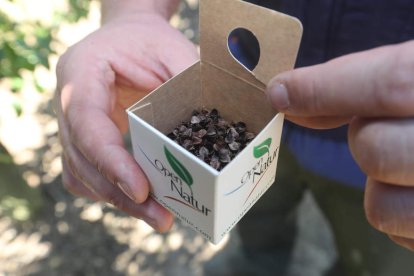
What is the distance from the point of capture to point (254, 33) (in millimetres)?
926

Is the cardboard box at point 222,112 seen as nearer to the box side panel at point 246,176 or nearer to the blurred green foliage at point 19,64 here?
the box side panel at point 246,176

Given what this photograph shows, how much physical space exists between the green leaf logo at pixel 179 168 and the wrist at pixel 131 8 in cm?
76

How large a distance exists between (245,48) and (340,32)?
1.40 ft

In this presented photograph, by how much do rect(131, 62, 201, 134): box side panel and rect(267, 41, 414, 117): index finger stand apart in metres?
0.30

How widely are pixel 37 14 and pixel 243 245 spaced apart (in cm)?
217

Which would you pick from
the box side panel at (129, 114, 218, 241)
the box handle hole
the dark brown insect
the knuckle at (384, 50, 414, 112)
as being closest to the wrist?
the box handle hole

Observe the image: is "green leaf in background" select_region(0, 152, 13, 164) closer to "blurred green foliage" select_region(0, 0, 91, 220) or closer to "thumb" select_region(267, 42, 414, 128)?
"blurred green foliage" select_region(0, 0, 91, 220)

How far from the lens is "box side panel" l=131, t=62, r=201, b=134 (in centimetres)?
103

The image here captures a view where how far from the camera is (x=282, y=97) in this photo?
2.85 feet

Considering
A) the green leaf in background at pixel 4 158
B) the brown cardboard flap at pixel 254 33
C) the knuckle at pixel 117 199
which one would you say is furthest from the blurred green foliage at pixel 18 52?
the brown cardboard flap at pixel 254 33

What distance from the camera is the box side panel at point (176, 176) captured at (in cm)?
88

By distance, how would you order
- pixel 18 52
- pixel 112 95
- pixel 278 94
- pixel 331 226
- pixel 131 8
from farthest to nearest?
1. pixel 331 226
2. pixel 18 52
3. pixel 131 8
4. pixel 112 95
5. pixel 278 94

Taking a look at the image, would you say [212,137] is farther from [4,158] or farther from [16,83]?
[4,158]

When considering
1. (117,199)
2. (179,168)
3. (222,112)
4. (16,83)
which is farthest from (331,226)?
(16,83)
